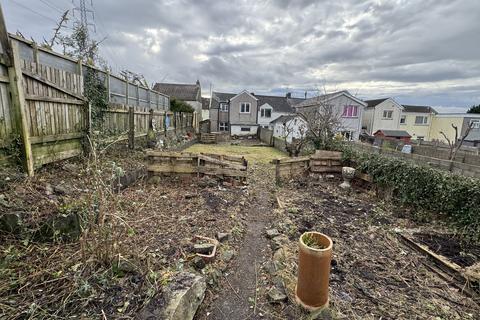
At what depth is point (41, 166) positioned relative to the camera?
438 centimetres

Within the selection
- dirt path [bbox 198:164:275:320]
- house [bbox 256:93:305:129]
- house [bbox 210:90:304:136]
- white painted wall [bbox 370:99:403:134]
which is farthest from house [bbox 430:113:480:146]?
dirt path [bbox 198:164:275:320]

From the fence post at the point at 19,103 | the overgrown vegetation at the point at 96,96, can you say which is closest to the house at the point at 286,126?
the overgrown vegetation at the point at 96,96

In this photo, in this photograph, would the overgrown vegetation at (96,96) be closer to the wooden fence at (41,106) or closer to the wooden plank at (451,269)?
the wooden fence at (41,106)

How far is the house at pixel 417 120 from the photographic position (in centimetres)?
3250

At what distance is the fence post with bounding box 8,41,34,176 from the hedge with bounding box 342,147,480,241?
25.2 feet

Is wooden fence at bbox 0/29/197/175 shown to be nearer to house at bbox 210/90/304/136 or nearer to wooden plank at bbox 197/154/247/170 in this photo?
wooden plank at bbox 197/154/247/170

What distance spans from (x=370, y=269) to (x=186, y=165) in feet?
15.9

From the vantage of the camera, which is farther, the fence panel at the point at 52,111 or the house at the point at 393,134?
the house at the point at 393,134

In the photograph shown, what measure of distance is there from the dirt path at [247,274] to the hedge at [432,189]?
3.21 metres

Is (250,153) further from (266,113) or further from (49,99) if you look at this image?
(266,113)

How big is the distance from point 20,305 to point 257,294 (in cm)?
219

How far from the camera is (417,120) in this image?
32.9 metres

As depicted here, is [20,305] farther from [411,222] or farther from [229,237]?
[411,222]

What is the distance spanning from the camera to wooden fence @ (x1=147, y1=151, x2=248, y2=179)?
6395 mm
